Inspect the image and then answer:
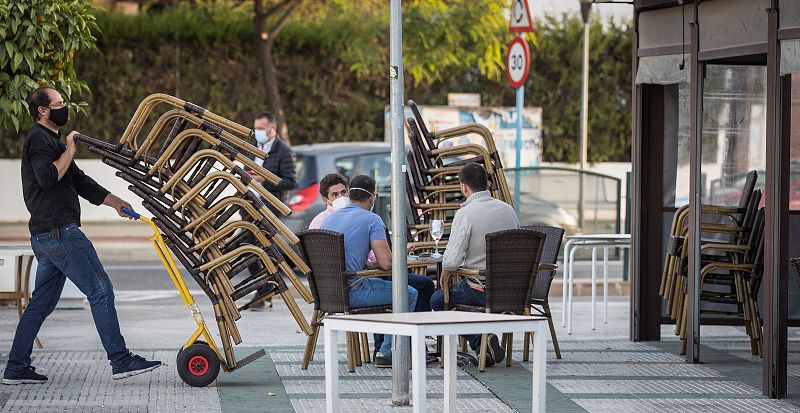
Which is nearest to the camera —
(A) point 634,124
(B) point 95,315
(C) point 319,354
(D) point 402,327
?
(D) point 402,327

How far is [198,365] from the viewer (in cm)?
877

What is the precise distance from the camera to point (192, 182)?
29.5 feet

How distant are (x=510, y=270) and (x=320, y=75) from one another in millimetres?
17988

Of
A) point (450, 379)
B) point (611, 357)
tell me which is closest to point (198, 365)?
point (450, 379)

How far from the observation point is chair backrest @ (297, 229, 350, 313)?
9.29 m

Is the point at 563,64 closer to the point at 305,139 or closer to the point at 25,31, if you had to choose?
the point at 305,139

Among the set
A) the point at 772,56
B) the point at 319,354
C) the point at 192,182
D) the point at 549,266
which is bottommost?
the point at 319,354

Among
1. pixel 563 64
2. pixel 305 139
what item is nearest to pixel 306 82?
pixel 305 139

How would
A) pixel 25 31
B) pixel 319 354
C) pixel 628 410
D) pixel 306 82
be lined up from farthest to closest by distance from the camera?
pixel 306 82
pixel 319 354
pixel 25 31
pixel 628 410

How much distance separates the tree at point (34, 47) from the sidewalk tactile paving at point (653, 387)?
3.89 metres

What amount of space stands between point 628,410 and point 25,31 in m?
4.69

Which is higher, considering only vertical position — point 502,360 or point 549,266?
point 549,266

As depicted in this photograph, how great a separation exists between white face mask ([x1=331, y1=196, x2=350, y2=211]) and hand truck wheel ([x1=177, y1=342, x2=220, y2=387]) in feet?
5.22

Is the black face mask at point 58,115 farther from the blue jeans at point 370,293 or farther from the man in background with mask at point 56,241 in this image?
the blue jeans at point 370,293
